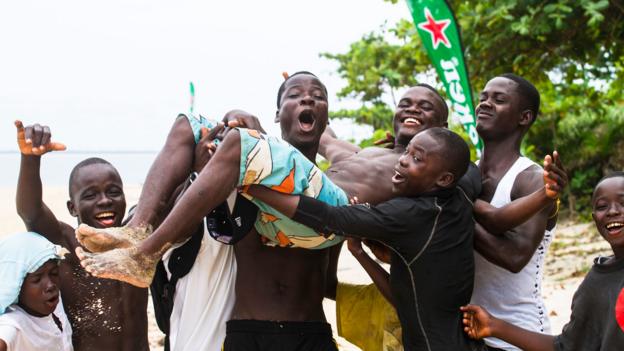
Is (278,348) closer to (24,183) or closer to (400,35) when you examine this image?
(24,183)

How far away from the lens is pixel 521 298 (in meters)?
3.67

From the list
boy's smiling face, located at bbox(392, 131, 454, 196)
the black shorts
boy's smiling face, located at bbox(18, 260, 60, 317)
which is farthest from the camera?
boy's smiling face, located at bbox(18, 260, 60, 317)

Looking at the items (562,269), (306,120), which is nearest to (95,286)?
(306,120)

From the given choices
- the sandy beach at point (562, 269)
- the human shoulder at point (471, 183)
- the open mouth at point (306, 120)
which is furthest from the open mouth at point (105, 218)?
the sandy beach at point (562, 269)

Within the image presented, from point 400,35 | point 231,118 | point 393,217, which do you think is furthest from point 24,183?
point 400,35

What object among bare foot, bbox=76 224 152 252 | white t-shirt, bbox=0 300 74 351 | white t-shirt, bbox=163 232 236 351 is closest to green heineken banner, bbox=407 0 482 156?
white t-shirt, bbox=163 232 236 351

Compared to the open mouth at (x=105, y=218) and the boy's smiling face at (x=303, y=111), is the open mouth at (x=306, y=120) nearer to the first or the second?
the boy's smiling face at (x=303, y=111)

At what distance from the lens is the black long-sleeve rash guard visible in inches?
129

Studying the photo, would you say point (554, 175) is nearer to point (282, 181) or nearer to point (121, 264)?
point (282, 181)

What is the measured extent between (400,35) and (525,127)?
829 cm

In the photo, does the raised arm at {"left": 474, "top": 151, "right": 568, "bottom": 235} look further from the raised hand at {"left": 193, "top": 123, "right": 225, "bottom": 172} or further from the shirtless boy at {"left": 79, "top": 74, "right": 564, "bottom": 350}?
the raised hand at {"left": 193, "top": 123, "right": 225, "bottom": 172}

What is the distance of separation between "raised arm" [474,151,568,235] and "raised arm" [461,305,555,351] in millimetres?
381

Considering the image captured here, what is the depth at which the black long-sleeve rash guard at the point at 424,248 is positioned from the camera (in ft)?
10.8

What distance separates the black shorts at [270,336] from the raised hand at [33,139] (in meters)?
Answer: 1.23
